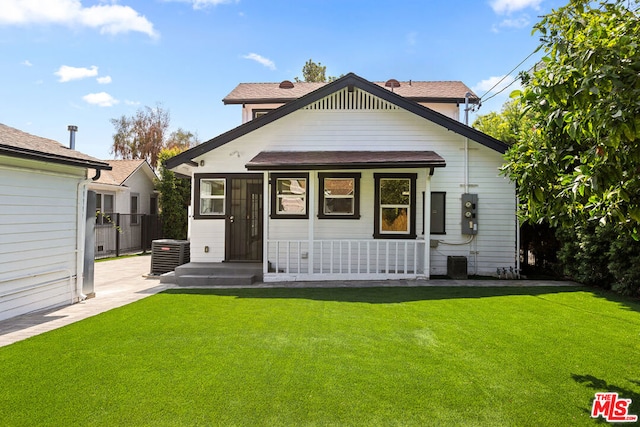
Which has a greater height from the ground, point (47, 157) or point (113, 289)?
point (47, 157)

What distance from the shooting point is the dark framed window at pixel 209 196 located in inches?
378

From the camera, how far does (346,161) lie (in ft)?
26.7

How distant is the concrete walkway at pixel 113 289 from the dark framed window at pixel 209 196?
2.09 m

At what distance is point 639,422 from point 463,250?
21.9 ft

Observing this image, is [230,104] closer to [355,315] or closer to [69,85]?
[355,315]

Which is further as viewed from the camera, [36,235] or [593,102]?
[36,235]

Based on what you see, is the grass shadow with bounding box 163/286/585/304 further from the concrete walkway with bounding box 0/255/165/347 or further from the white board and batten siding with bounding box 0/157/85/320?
the white board and batten siding with bounding box 0/157/85/320

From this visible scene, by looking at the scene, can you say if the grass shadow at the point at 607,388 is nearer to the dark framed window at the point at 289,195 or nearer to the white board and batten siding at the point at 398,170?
the white board and batten siding at the point at 398,170

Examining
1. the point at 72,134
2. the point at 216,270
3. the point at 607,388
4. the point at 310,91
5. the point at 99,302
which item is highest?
the point at 310,91

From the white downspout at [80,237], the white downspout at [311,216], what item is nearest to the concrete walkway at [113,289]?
the white downspout at [80,237]

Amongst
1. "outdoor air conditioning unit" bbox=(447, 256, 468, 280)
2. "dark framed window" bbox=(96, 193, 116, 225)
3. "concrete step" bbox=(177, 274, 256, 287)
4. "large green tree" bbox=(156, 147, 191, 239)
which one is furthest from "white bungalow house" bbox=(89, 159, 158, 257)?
"outdoor air conditioning unit" bbox=(447, 256, 468, 280)

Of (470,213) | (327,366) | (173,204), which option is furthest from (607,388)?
(173,204)

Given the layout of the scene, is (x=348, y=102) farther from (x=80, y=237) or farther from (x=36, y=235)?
(x=36, y=235)

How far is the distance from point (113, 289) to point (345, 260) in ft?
17.9
